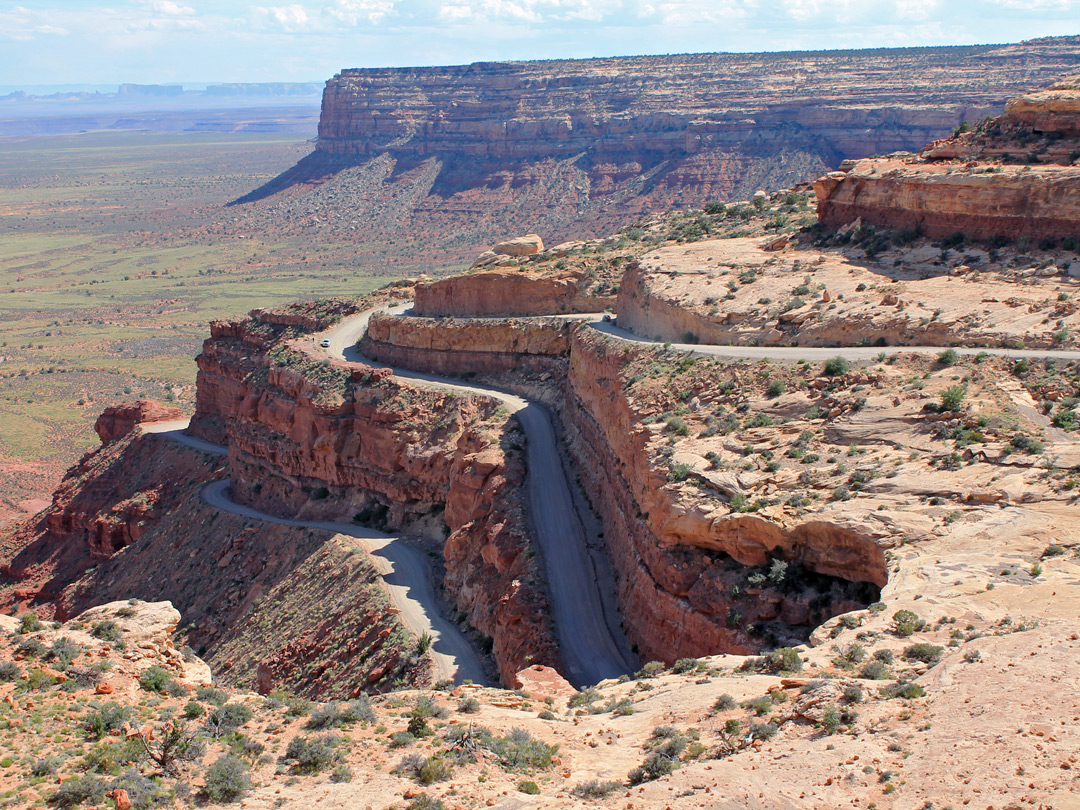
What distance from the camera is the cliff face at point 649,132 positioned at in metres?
151

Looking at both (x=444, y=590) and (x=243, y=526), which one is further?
(x=243, y=526)

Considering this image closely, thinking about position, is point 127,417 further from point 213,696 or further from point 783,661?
point 783,661

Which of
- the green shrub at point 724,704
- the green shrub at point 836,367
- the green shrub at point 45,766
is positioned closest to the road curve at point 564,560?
the green shrub at point 836,367

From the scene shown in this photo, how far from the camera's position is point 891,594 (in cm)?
2422

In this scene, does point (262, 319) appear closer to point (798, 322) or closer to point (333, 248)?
point (798, 322)

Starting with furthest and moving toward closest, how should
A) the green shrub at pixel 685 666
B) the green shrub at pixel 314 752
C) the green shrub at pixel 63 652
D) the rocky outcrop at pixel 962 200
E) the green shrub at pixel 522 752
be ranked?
1. the rocky outcrop at pixel 962 200
2. the green shrub at pixel 685 666
3. the green shrub at pixel 63 652
4. the green shrub at pixel 522 752
5. the green shrub at pixel 314 752

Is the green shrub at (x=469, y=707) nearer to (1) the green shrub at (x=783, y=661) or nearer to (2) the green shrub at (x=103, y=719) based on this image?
(1) the green shrub at (x=783, y=661)

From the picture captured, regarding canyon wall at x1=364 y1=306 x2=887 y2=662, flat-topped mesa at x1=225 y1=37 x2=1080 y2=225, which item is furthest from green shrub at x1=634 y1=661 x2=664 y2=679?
flat-topped mesa at x1=225 y1=37 x2=1080 y2=225

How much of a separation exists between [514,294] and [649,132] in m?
126

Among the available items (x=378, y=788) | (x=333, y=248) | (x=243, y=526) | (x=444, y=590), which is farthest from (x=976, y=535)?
(x=333, y=248)

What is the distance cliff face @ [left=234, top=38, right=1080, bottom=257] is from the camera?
495 feet

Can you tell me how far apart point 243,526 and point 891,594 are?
125ft

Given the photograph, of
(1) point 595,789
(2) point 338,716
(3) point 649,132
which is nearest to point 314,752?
(2) point 338,716

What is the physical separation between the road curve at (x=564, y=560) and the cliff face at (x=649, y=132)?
105610mm
